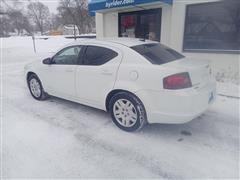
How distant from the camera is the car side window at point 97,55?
10.9 ft

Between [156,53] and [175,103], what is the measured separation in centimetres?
101

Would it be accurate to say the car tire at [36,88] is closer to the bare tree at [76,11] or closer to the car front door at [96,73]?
the car front door at [96,73]

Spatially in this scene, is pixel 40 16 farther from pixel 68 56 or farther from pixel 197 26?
pixel 68 56

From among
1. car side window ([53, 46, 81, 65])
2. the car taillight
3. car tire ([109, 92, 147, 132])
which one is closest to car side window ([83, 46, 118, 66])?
car side window ([53, 46, 81, 65])

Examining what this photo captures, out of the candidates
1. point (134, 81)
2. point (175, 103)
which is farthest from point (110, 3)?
point (175, 103)

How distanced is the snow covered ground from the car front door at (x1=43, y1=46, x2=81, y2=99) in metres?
0.49

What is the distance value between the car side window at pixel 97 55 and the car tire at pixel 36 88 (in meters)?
1.76

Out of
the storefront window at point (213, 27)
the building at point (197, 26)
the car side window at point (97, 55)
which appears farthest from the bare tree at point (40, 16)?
the car side window at point (97, 55)

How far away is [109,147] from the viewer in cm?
284

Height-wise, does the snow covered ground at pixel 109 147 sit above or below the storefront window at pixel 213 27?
below

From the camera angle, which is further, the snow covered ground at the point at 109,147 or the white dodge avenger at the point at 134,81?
the white dodge avenger at the point at 134,81

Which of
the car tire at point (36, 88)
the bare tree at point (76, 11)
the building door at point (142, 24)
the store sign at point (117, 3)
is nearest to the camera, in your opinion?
the car tire at point (36, 88)

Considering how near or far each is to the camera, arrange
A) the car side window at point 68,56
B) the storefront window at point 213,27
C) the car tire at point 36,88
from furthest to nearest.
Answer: the storefront window at point 213,27 → the car tire at point 36,88 → the car side window at point 68,56

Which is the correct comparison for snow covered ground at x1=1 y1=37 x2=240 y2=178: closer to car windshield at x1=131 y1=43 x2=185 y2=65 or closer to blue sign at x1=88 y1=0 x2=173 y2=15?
car windshield at x1=131 y1=43 x2=185 y2=65
